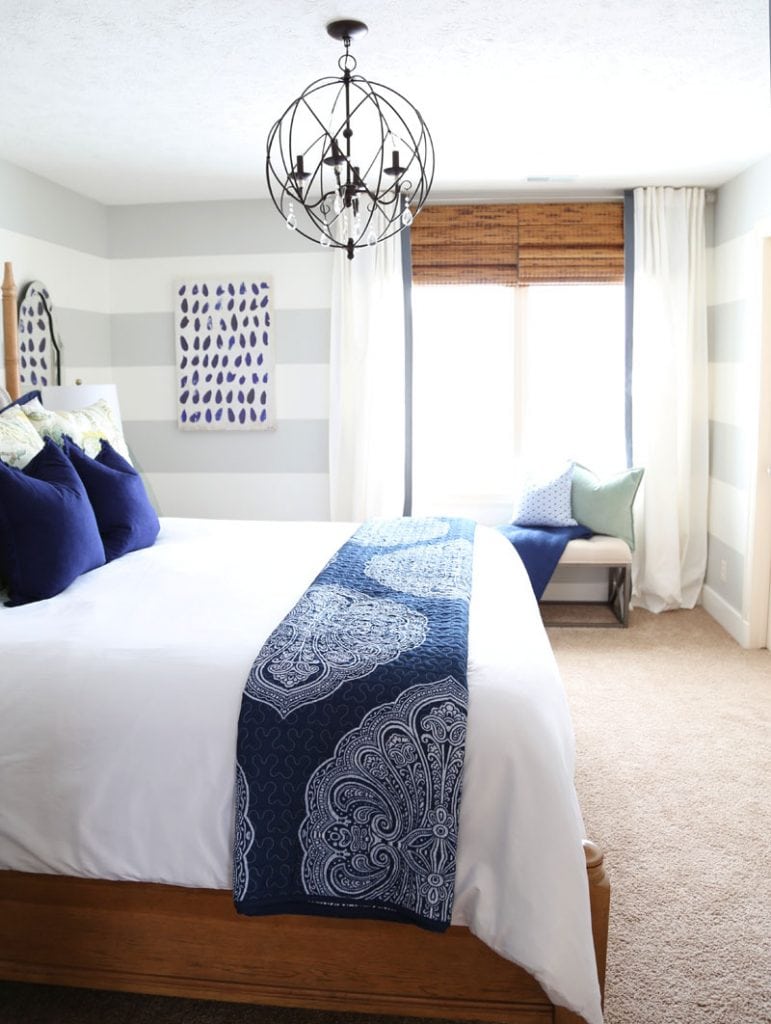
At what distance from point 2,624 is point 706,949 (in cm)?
197

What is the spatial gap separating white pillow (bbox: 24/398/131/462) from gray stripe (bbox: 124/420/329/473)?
5.36ft

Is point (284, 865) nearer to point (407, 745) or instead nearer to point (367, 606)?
point (407, 745)

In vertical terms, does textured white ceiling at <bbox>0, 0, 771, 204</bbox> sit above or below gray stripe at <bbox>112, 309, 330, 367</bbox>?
above

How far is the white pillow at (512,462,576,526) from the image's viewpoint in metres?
5.12

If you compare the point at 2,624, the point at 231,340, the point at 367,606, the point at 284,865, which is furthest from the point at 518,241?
the point at 284,865

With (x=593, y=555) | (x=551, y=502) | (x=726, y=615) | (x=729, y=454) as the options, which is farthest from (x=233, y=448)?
Answer: (x=726, y=615)

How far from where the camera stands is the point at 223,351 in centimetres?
540

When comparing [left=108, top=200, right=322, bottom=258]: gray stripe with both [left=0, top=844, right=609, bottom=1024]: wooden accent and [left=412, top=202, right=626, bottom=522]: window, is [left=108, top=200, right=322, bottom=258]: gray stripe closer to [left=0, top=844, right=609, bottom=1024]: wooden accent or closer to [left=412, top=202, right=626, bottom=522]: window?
[left=412, top=202, right=626, bottom=522]: window

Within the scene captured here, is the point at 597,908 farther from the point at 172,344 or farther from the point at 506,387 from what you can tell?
the point at 172,344

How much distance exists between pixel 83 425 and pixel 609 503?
292cm

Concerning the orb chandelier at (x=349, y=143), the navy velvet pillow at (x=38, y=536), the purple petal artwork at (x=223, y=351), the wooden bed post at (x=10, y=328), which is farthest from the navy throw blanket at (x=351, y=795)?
the purple petal artwork at (x=223, y=351)

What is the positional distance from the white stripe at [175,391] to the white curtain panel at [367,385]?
102 millimetres

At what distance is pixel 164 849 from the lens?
6.23ft

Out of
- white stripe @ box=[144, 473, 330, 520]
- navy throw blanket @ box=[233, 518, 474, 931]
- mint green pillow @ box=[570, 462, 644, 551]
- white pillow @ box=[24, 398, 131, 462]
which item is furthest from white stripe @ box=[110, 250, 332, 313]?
navy throw blanket @ box=[233, 518, 474, 931]
